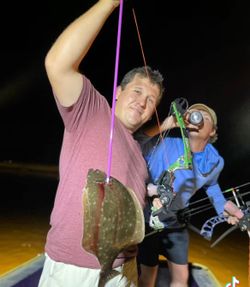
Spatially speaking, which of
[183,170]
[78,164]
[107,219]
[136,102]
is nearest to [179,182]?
[183,170]

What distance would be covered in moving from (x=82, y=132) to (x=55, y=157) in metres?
34.8

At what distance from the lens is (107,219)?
1.50 metres

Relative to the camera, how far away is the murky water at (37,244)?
18.1 ft

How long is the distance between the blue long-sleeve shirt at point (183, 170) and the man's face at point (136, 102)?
3.53ft

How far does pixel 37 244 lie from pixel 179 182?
13.4 feet

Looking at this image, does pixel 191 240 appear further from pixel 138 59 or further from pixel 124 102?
pixel 138 59

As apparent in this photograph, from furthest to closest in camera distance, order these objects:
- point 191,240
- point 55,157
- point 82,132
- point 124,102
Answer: point 55,157 → point 191,240 → point 124,102 → point 82,132

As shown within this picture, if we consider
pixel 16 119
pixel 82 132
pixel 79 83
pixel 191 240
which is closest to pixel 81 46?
pixel 79 83

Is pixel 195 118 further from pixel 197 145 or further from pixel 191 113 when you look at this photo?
pixel 197 145

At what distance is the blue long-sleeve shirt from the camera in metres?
3.26

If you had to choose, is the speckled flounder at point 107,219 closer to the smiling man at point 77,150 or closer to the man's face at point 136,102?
the smiling man at point 77,150

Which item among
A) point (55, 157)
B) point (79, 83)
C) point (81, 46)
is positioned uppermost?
point (81, 46)

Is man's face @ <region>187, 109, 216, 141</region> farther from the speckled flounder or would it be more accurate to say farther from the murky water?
the murky water

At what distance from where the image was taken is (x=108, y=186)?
1.48 m
